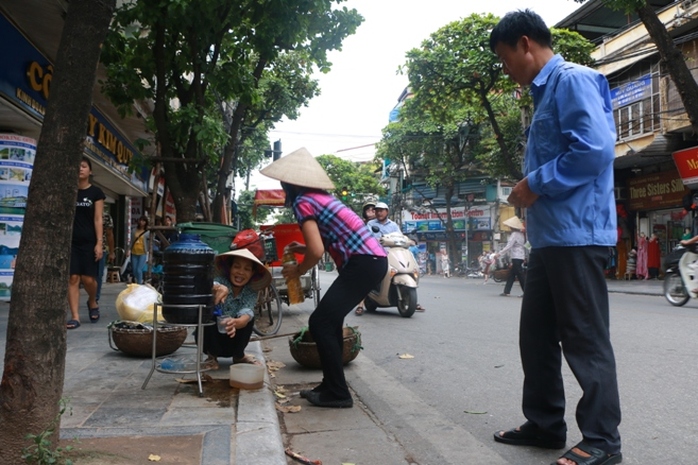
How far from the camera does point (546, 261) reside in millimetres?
2756

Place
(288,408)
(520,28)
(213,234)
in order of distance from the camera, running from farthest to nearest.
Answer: (213,234), (288,408), (520,28)

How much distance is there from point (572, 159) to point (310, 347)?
2.88m

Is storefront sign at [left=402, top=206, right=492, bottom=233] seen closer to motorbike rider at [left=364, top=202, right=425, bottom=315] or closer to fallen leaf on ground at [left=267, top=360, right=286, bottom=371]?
motorbike rider at [left=364, top=202, right=425, bottom=315]

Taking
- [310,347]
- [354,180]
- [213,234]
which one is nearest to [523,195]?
[310,347]

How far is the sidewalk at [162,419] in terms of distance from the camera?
2619mm

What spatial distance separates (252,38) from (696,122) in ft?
30.5

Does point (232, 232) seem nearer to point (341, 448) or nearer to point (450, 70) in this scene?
point (341, 448)

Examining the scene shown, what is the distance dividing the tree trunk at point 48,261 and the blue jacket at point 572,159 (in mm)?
1871

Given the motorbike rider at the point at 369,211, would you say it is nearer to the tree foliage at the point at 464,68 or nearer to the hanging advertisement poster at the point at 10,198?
the hanging advertisement poster at the point at 10,198

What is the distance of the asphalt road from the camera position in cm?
312

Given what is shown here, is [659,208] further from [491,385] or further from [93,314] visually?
[93,314]

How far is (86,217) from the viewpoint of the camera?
21.6 feet

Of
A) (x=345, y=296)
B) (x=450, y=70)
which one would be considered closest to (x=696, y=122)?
(x=450, y=70)

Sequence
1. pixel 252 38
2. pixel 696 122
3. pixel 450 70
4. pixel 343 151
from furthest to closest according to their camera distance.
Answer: pixel 343 151
pixel 450 70
pixel 696 122
pixel 252 38
